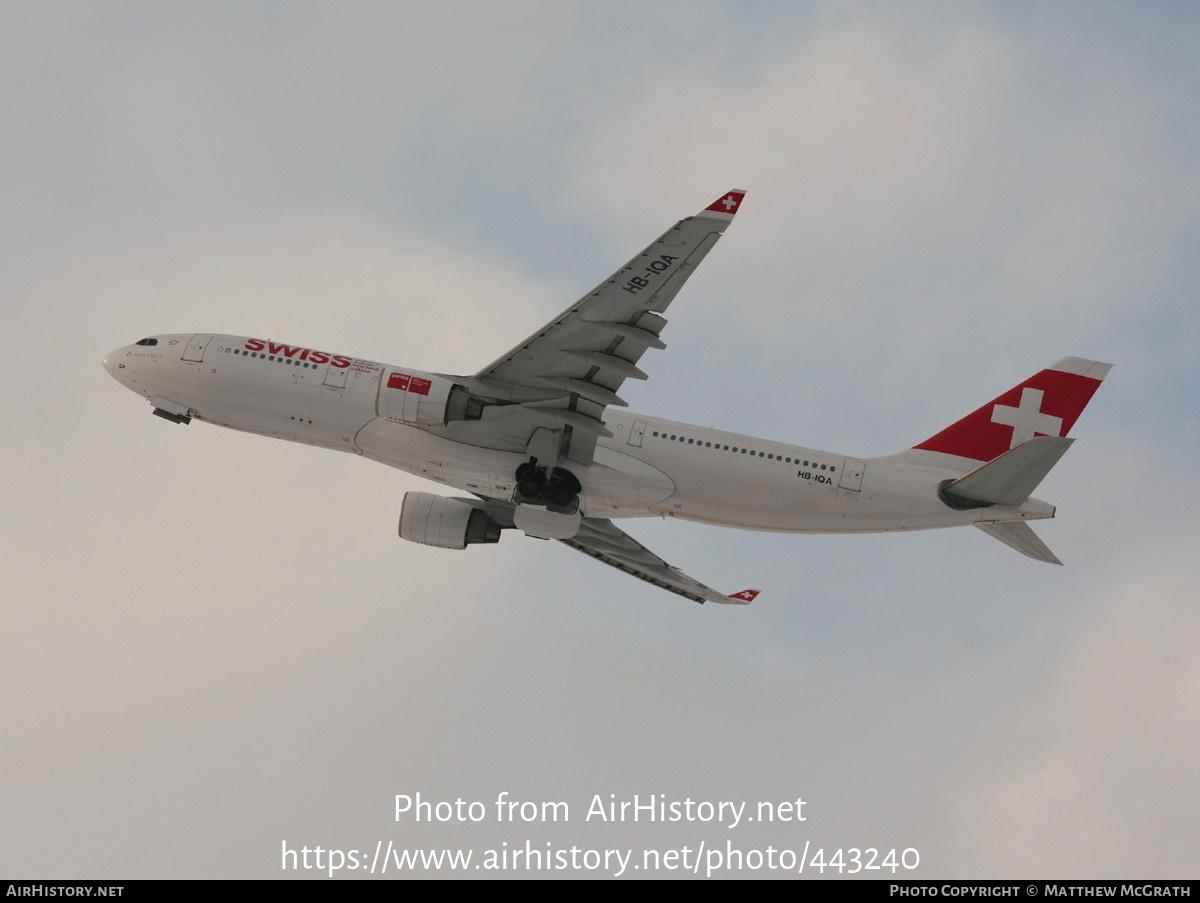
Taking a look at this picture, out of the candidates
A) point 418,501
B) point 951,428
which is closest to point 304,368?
point 418,501

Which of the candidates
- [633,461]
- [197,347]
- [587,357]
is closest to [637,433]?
[633,461]

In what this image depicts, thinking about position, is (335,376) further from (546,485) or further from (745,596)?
(745,596)

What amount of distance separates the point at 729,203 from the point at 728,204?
34 millimetres

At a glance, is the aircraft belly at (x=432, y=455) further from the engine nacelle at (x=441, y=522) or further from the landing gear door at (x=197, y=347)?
the landing gear door at (x=197, y=347)

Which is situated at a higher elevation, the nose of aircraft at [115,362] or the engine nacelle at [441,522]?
the nose of aircraft at [115,362]

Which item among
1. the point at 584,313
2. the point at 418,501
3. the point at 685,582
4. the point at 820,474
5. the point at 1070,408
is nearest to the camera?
the point at 584,313

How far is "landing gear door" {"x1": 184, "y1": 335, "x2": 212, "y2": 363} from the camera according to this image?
124 feet

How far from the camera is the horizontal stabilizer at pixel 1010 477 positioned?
3278 cm

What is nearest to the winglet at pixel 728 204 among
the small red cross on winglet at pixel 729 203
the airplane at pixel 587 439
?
the small red cross on winglet at pixel 729 203

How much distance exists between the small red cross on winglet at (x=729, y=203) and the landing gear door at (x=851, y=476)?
10145 mm

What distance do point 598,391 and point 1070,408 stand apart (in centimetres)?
1540

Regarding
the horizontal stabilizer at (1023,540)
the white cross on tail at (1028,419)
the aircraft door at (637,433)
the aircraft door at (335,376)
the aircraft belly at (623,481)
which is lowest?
the horizontal stabilizer at (1023,540)

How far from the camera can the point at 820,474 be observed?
117 feet

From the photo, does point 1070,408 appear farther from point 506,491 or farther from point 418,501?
point 418,501
